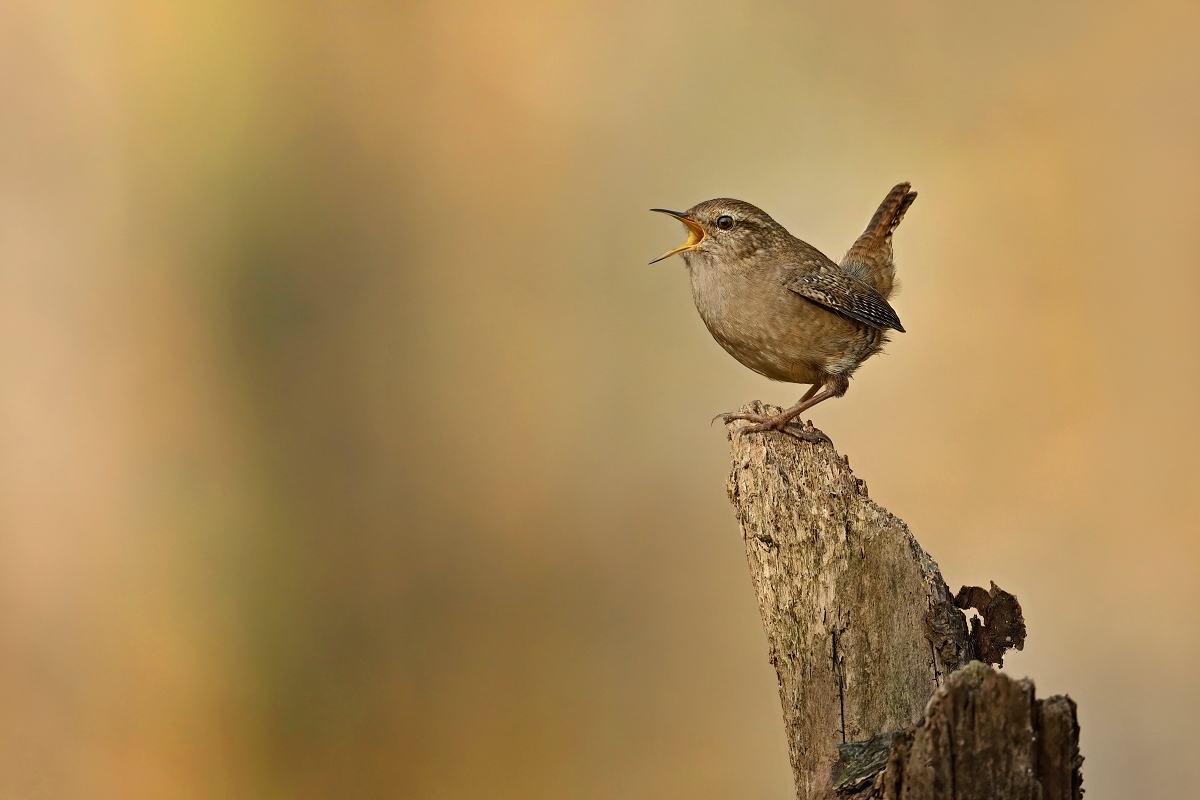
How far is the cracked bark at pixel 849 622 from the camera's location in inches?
94.6

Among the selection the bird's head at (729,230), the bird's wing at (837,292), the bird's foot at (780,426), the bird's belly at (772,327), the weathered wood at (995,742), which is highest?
the bird's head at (729,230)

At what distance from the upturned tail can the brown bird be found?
39 cm

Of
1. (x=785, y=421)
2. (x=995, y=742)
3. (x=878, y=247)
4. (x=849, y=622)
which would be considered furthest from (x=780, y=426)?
(x=995, y=742)

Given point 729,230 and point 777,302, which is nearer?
point 777,302

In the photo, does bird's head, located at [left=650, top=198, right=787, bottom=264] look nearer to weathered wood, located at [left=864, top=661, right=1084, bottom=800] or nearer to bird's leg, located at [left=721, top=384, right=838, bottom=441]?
bird's leg, located at [left=721, top=384, right=838, bottom=441]

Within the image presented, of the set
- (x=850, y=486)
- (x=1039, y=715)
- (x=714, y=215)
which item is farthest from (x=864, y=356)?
(x=1039, y=715)

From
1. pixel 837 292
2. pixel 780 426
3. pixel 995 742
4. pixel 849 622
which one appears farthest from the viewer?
pixel 837 292

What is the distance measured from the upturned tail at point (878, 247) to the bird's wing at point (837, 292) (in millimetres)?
462

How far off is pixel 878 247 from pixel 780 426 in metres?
1.37

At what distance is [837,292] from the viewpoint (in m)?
3.77

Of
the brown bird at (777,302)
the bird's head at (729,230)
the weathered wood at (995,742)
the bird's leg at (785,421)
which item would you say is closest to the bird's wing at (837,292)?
the brown bird at (777,302)

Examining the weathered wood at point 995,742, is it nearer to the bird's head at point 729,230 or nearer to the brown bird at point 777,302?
the brown bird at point 777,302

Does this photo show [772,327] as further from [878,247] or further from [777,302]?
[878,247]

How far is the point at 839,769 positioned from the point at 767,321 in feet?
5.79
